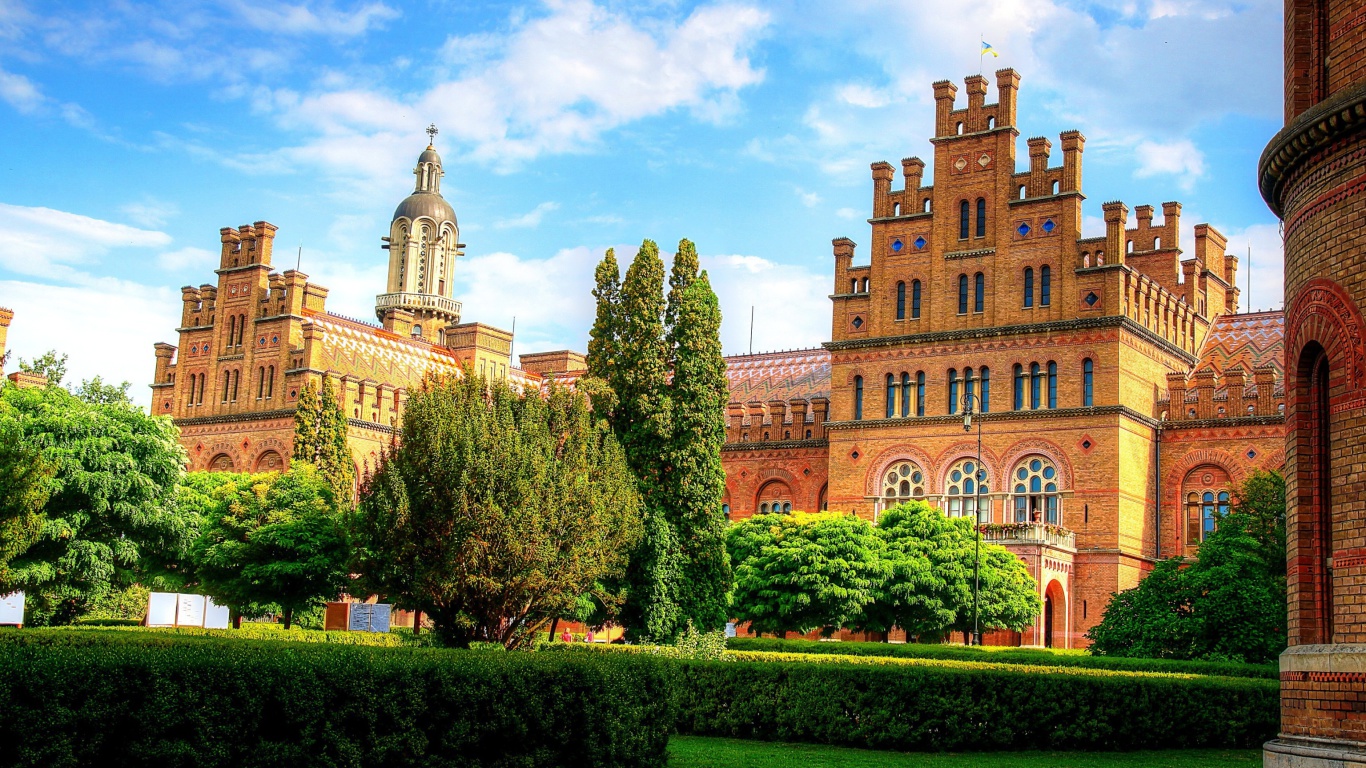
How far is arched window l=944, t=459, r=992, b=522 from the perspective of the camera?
4997cm

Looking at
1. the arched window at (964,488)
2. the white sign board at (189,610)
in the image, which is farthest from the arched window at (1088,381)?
the white sign board at (189,610)

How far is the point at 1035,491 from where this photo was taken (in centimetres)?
4894

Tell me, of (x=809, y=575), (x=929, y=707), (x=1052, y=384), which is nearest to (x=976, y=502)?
(x=1052, y=384)

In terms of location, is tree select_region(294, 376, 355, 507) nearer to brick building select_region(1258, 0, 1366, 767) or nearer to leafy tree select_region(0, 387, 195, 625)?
leafy tree select_region(0, 387, 195, 625)

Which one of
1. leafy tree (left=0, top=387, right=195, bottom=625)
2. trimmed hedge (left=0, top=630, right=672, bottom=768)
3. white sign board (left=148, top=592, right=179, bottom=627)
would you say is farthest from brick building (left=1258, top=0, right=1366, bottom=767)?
white sign board (left=148, top=592, right=179, bottom=627)

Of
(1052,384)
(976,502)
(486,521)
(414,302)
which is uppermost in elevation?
(414,302)

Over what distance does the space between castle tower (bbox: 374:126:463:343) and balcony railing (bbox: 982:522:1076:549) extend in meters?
40.5

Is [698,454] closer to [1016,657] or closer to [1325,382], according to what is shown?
[1016,657]

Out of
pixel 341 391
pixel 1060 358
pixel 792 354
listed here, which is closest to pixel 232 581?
pixel 341 391

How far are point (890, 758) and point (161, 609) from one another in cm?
2737

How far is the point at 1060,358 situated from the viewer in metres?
49.0

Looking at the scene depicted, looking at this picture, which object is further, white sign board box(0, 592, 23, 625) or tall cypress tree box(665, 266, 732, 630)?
white sign board box(0, 592, 23, 625)

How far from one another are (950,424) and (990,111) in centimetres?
1159

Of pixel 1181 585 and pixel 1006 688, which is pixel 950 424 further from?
pixel 1006 688
